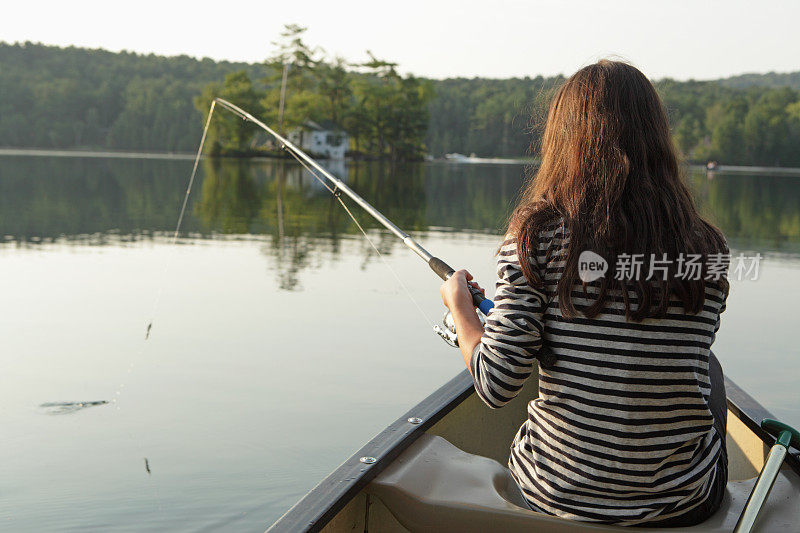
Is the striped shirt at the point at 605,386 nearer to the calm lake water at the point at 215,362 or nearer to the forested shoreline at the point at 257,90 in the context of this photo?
the calm lake water at the point at 215,362

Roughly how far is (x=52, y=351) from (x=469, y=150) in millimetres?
101187

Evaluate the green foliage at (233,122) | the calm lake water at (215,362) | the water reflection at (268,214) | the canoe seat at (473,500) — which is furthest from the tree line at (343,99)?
the canoe seat at (473,500)

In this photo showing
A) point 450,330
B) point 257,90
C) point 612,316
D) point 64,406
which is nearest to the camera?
point 612,316

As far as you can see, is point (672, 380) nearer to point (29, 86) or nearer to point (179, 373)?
point (179, 373)

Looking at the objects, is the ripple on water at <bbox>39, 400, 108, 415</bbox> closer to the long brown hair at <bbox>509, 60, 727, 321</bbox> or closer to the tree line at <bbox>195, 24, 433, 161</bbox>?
the long brown hair at <bbox>509, 60, 727, 321</bbox>

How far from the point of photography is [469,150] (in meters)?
105

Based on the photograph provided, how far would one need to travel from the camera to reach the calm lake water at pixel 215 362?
3848mm

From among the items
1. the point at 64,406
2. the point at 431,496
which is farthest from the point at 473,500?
the point at 64,406

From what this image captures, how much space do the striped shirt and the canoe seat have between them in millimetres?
105

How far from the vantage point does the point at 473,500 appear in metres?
1.96

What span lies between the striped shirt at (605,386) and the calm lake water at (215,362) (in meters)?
0.47

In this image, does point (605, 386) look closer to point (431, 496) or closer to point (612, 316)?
point (612, 316)

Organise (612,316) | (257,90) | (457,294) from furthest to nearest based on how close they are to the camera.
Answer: (257,90)
(457,294)
(612,316)

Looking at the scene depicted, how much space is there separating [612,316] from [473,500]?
646mm
